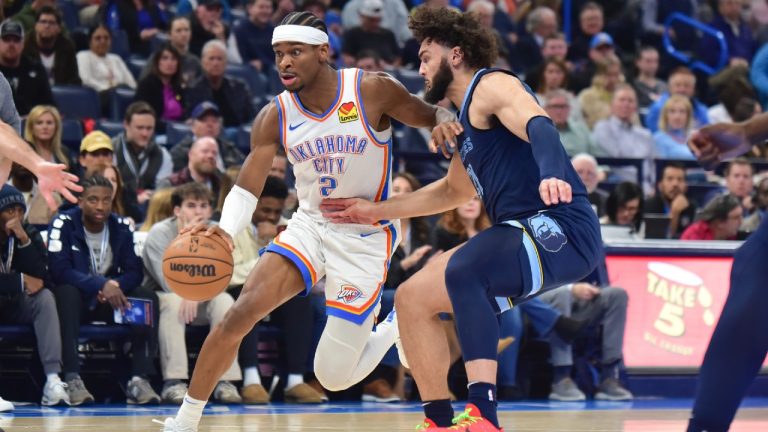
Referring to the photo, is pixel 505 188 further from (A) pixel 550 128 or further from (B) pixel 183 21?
(B) pixel 183 21

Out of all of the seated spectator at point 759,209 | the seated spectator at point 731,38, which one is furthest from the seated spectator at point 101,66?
the seated spectator at point 731,38

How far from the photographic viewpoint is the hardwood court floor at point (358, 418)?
6.91m

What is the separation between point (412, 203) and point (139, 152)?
4987 mm

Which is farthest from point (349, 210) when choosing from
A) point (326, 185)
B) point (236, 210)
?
point (236, 210)

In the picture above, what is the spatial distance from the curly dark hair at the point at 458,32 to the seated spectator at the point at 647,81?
395 inches

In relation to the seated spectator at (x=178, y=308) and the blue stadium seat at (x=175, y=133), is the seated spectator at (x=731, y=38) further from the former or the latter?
the seated spectator at (x=178, y=308)

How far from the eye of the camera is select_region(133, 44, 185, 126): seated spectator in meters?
11.5

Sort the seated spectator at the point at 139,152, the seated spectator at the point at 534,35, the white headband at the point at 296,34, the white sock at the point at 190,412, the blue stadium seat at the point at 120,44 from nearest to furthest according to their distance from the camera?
the white sock at the point at 190,412, the white headband at the point at 296,34, the seated spectator at the point at 139,152, the blue stadium seat at the point at 120,44, the seated spectator at the point at 534,35

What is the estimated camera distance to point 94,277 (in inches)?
333

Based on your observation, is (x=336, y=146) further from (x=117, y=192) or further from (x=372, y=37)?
(x=372, y=37)

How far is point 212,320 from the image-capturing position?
8.74m

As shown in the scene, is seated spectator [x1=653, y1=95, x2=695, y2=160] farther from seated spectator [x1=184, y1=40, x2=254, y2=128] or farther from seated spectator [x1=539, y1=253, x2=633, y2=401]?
seated spectator [x1=184, y1=40, x2=254, y2=128]

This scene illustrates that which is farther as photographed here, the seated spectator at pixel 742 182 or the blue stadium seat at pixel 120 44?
the blue stadium seat at pixel 120 44

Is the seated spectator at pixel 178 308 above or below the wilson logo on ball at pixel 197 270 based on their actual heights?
below
